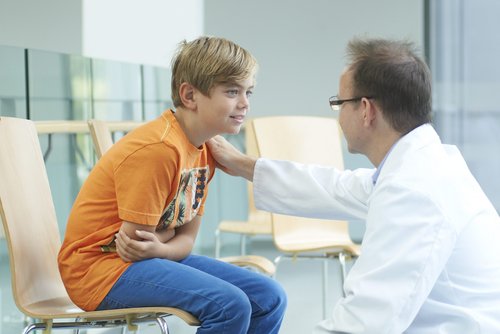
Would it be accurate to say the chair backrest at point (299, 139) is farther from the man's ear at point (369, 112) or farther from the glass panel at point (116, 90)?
the man's ear at point (369, 112)

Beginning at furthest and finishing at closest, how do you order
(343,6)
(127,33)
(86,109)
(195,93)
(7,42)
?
(343,6), (7,42), (127,33), (86,109), (195,93)

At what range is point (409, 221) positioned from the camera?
1378 mm

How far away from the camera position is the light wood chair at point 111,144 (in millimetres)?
2188

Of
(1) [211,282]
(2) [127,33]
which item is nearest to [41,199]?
(1) [211,282]

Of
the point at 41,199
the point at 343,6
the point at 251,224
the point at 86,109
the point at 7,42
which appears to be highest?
the point at 343,6

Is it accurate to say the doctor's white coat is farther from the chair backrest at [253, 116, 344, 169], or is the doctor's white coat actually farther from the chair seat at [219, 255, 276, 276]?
the chair backrest at [253, 116, 344, 169]

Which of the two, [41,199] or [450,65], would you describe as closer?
[41,199]

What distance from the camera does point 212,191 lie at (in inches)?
174

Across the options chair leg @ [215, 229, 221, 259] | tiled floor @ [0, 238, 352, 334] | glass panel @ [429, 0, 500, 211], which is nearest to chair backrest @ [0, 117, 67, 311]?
tiled floor @ [0, 238, 352, 334]

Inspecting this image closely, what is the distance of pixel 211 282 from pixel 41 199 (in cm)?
51

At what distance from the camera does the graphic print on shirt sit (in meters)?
1.85

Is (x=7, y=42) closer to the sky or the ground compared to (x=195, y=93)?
closer to the sky

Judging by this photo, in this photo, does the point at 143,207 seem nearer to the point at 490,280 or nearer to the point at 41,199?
the point at 41,199

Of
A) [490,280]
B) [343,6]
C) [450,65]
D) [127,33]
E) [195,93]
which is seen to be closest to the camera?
[490,280]
